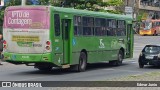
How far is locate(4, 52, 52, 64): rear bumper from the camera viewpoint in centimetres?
2041

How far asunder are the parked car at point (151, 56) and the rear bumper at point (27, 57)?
847 centimetres

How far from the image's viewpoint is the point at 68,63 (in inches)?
861

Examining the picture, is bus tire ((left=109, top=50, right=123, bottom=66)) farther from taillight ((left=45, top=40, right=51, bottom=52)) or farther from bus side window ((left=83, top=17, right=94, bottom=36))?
taillight ((left=45, top=40, right=51, bottom=52))

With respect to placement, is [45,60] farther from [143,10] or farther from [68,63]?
[143,10]

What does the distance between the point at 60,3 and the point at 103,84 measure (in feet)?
86.2

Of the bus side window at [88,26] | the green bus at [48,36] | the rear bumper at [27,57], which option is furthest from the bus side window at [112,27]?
the rear bumper at [27,57]

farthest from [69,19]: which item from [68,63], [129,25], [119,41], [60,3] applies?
[60,3]

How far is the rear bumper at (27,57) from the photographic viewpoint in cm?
2041

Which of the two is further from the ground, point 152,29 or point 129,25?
Answer: point 129,25

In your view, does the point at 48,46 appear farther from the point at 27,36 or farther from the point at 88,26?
the point at 88,26

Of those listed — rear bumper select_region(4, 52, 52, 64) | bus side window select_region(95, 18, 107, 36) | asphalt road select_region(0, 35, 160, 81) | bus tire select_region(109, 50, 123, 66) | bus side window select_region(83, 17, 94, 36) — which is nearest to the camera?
asphalt road select_region(0, 35, 160, 81)

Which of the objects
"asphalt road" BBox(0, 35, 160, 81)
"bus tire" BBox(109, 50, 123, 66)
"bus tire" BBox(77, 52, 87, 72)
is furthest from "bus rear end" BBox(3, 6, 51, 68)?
"bus tire" BBox(109, 50, 123, 66)

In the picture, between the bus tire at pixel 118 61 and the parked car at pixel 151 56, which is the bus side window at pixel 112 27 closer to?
the bus tire at pixel 118 61

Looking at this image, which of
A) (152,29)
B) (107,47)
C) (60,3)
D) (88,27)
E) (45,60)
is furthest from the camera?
(152,29)
